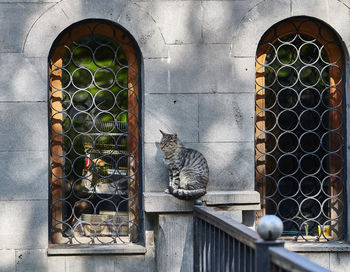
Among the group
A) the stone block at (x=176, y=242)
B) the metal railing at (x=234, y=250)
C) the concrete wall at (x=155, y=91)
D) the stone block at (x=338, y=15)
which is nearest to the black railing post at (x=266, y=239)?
the metal railing at (x=234, y=250)

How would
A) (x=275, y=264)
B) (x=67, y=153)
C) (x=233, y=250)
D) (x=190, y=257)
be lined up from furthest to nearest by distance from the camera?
(x=67, y=153) < (x=190, y=257) < (x=233, y=250) < (x=275, y=264)

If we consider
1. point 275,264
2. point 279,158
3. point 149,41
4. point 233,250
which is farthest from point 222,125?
point 275,264

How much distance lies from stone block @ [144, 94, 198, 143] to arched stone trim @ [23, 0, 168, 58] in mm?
555

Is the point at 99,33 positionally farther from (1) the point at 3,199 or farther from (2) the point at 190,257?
(2) the point at 190,257

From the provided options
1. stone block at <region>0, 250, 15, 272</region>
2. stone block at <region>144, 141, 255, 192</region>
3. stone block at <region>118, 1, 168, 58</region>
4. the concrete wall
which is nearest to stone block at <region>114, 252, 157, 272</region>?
the concrete wall

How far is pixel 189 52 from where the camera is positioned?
303 inches

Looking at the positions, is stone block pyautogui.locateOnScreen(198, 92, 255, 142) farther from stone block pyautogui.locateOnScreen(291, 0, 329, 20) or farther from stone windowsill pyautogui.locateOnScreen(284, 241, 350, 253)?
stone windowsill pyautogui.locateOnScreen(284, 241, 350, 253)

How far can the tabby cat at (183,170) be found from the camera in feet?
23.9

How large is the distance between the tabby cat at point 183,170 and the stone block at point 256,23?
1435 mm

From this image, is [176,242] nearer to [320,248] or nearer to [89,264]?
[89,264]

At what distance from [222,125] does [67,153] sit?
77.3 inches

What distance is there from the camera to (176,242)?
289 inches

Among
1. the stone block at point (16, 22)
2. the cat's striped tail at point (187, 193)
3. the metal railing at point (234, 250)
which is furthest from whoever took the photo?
the stone block at point (16, 22)

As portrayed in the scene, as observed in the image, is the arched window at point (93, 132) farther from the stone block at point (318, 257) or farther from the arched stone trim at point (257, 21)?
the stone block at point (318, 257)
